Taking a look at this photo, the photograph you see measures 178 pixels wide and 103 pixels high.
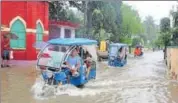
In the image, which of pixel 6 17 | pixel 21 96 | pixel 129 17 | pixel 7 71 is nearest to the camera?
pixel 21 96

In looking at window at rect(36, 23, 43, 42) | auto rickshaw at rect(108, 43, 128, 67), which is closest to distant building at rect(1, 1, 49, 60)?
window at rect(36, 23, 43, 42)

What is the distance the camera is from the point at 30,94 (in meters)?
12.4

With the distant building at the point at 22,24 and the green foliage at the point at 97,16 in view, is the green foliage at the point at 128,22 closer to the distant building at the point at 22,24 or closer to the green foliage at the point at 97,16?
the green foliage at the point at 97,16

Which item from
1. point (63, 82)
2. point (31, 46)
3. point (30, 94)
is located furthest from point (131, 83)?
point (31, 46)

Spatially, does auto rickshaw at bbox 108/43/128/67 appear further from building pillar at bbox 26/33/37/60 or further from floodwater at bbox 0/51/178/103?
floodwater at bbox 0/51/178/103

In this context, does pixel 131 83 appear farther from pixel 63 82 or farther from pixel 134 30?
pixel 134 30

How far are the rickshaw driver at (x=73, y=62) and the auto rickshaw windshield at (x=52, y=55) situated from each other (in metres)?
0.28

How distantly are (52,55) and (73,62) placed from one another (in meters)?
0.83

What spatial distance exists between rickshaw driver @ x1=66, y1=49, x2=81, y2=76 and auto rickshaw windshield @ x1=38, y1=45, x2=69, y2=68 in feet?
0.91

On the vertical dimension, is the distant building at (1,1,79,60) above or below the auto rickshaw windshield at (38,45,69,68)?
above

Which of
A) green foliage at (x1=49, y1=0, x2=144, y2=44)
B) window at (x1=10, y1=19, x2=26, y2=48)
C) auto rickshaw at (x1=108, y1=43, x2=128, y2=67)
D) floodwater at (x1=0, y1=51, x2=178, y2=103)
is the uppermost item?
green foliage at (x1=49, y1=0, x2=144, y2=44)

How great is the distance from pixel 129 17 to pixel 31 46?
40039 millimetres

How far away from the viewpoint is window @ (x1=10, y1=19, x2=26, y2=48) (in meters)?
23.3

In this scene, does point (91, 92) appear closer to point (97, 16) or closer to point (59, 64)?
point (59, 64)
